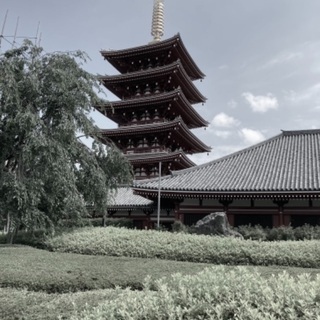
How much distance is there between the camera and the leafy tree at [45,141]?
12.6m

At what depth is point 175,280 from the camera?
441 cm

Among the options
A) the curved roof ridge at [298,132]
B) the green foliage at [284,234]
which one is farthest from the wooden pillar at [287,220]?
the curved roof ridge at [298,132]

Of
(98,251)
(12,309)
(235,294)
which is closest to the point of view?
(235,294)

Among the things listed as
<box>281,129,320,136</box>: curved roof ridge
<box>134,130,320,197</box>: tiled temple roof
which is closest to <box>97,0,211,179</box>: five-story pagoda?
<box>134,130,320,197</box>: tiled temple roof

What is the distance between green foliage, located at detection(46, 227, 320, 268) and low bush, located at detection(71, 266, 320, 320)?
22.1 ft

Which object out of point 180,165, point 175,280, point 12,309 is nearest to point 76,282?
point 12,309

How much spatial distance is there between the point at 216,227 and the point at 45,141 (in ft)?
24.3

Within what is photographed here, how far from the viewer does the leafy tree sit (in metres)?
12.6

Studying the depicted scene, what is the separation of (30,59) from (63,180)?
210 inches

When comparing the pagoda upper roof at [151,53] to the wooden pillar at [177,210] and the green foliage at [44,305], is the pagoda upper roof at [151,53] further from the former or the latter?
the green foliage at [44,305]

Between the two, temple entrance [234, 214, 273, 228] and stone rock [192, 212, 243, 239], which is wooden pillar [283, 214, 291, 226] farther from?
→ stone rock [192, 212, 243, 239]

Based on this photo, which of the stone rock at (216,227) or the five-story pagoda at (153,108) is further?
the five-story pagoda at (153,108)

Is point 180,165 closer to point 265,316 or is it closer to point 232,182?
point 232,182

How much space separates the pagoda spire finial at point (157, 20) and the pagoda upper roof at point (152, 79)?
6903 mm
